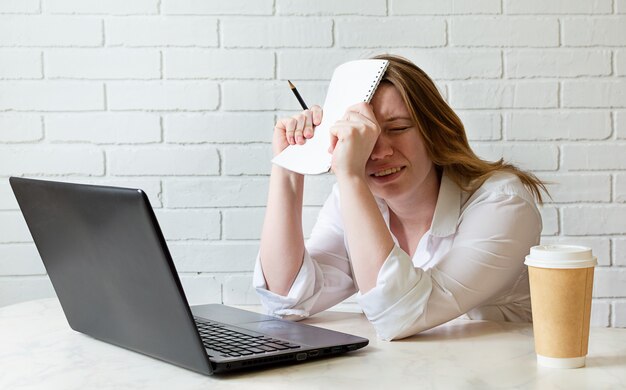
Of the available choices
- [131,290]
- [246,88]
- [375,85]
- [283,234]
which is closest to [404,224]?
[283,234]

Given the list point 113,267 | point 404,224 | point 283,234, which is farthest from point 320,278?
point 113,267

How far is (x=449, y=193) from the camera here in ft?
5.07

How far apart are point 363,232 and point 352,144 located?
5.9 inches

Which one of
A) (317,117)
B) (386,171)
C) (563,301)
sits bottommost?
(563,301)

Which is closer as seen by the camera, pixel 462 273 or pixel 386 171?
pixel 462 273

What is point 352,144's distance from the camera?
1299mm

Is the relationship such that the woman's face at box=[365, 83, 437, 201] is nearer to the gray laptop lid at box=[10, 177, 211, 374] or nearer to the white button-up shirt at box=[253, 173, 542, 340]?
the white button-up shirt at box=[253, 173, 542, 340]

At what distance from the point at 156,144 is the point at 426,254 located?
0.91m

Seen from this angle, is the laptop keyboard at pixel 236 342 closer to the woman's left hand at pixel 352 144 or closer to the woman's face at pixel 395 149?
the woman's left hand at pixel 352 144

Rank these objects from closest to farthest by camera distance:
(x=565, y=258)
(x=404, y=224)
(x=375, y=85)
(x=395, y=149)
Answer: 1. (x=565, y=258)
2. (x=375, y=85)
3. (x=395, y=149)
4. (x=404, y=224)

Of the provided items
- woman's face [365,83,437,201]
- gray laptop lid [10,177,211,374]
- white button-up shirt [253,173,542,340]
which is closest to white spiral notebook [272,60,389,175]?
woman's face [365,83,437,201]

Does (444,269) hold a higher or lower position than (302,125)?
lower

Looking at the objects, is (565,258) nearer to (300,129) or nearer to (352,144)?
(352,144)

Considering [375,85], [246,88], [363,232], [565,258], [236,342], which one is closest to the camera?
[565,258]
